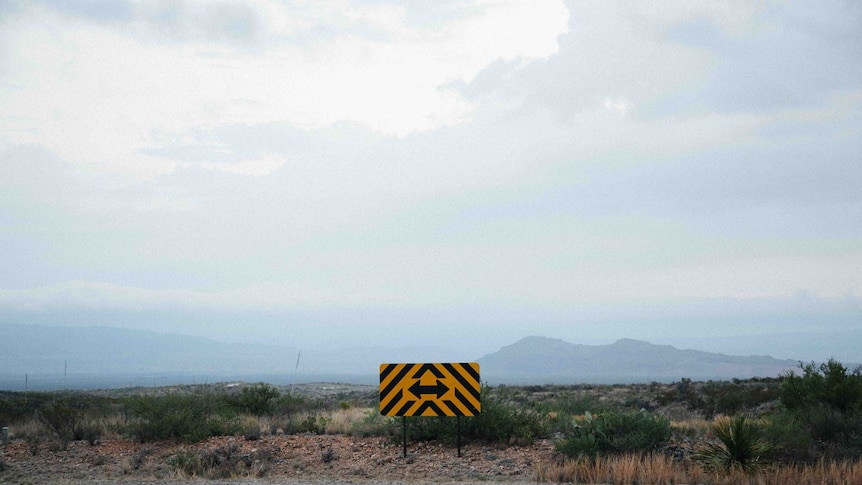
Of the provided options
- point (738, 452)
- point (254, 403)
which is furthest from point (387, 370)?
point (254, 403)

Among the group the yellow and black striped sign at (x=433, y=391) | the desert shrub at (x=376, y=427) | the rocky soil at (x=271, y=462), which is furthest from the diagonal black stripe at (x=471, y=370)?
the desert shrub at (x=376, y=427)

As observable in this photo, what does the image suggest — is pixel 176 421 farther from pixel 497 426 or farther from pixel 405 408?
pixel 497 426

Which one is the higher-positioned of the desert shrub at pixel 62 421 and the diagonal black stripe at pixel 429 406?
the diagonal black stripe at pixel 429 406

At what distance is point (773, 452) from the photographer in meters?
12.4

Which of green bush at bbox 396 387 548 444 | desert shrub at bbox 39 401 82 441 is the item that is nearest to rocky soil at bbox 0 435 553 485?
green bush at bbox 396 387 548 444

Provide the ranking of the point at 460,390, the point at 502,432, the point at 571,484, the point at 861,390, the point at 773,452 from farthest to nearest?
the point at 861,390
the point at 502,432
the point at 460,390
the point at 773,452
the point at 571,484

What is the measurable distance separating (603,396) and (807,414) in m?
21.1

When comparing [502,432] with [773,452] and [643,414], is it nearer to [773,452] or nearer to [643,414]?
[643,414]

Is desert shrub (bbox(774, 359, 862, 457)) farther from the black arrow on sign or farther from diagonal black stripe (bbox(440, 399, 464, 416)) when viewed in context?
the black arrow on sign

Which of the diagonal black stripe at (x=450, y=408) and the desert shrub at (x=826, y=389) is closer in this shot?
the diagonal black stripe at (x=450, y=408)

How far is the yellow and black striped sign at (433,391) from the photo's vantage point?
14023 mm

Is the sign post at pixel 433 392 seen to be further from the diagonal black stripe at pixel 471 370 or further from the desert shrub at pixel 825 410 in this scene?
the desert shrub at pixel 825 410

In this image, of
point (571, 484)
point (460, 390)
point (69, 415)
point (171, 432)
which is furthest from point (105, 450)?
point (571, 484)

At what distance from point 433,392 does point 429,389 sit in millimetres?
101
